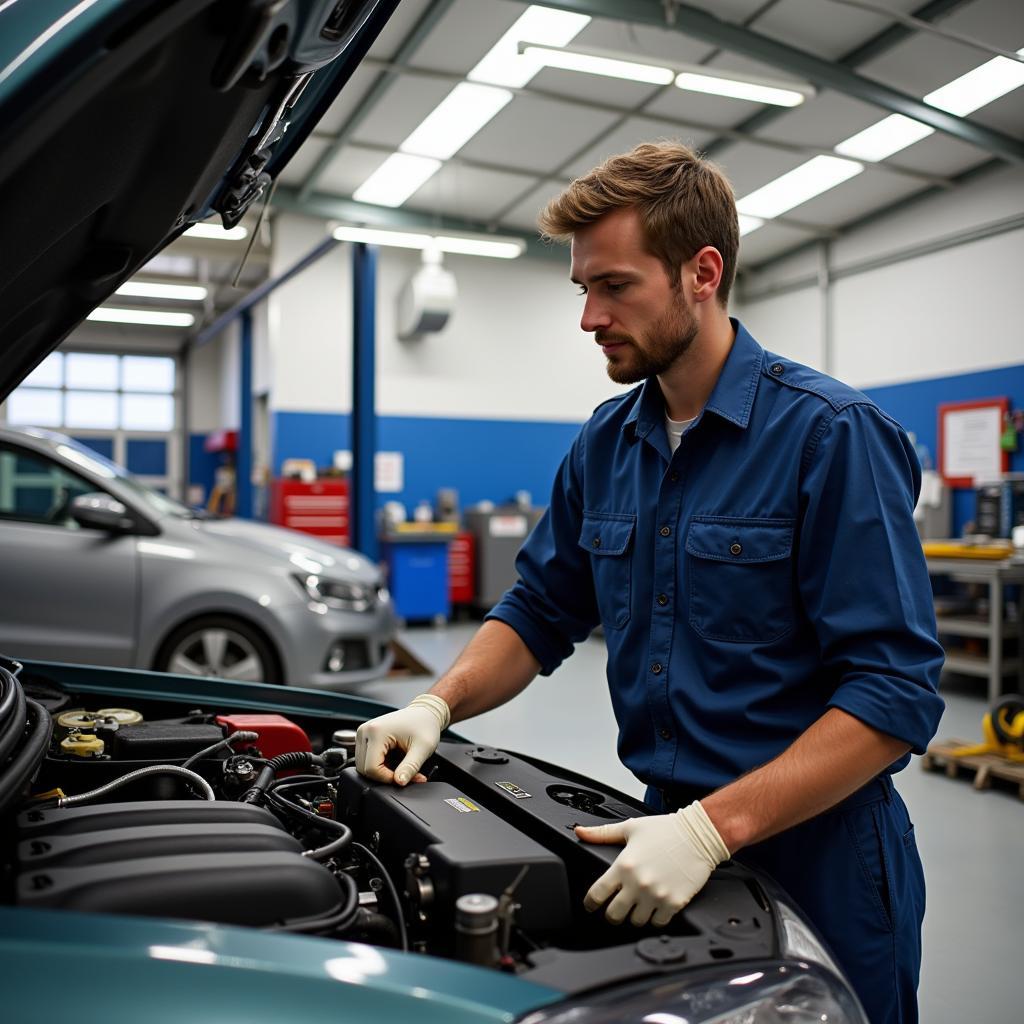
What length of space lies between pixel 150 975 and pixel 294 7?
84 centimetres

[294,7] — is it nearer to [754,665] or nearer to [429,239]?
[754,665]

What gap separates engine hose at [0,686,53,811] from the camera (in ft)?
3.04

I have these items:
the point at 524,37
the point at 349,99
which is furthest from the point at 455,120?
the point at 524,37

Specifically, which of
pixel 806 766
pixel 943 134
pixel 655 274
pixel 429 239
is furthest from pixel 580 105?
pixel 806 766

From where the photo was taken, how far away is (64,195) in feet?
3.07

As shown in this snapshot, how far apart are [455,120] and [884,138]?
322cm

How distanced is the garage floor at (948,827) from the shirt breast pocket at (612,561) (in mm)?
1406

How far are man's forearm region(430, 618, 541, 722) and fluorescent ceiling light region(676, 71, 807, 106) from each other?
426cm

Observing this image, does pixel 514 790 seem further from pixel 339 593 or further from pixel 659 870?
pixel 339 593

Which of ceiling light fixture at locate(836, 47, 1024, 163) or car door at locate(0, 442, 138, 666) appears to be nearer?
car door at locate(0, 442, 138, 666)

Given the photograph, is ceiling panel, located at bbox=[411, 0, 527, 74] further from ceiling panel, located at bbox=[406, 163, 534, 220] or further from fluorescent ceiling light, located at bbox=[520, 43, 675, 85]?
ceiling panel, located at bbox=[406, 163, 534, 220]

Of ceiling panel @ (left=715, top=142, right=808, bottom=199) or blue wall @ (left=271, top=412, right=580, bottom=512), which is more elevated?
ceiling panel @ (left=715, top=142, right=808, bottom=199)

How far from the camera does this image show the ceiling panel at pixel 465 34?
5.23 meters

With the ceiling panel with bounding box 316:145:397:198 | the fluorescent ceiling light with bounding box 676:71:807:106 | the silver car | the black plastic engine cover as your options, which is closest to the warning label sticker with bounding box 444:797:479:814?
the black plastic engine cover
